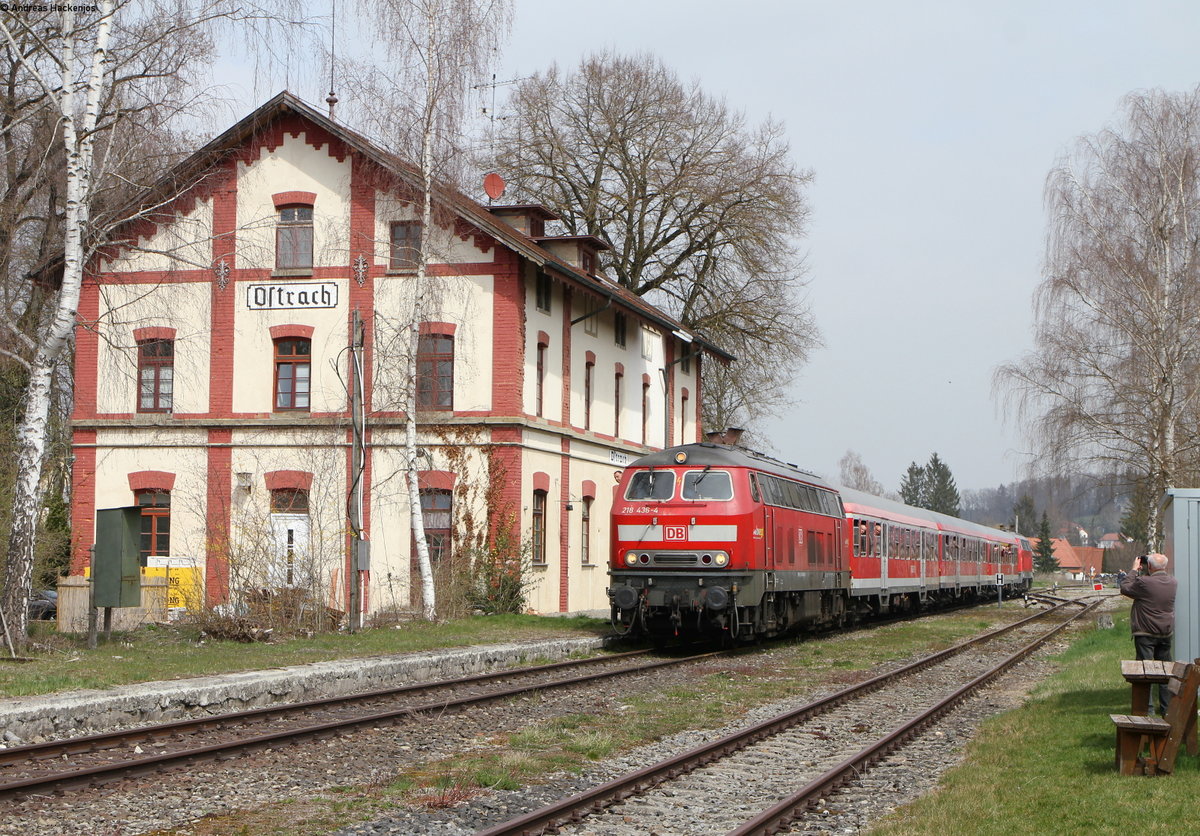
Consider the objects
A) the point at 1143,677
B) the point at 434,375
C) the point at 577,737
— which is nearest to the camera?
the point at 1143,677

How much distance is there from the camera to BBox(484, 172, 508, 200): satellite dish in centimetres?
3303

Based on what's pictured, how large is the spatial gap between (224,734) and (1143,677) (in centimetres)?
769

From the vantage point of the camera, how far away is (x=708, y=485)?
20969mm

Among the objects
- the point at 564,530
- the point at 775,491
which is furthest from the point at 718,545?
the point at 564,530

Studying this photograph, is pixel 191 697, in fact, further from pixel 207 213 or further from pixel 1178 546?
pixel 207 213

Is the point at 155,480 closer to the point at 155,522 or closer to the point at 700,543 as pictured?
the point at 155,522

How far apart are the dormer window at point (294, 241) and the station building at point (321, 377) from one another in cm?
4

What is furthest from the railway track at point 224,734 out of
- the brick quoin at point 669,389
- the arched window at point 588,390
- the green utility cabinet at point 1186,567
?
the brick quoin at point 669,389

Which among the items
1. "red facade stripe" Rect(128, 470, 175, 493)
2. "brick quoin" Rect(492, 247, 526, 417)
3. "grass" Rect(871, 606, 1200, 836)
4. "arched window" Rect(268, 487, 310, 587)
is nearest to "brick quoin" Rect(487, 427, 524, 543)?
"brick quoin" Rect(492, 247, 526, 417)

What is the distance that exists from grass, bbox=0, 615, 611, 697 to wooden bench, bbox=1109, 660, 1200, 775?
9.57m

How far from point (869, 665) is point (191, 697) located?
10297 mm

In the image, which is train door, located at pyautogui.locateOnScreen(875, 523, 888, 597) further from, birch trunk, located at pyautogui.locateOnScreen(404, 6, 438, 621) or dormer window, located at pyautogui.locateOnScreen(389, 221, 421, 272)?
dormer window, located at pyautogui.locateOnScreen(389, 221, 421, 272)

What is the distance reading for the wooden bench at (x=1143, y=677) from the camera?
10.8 m

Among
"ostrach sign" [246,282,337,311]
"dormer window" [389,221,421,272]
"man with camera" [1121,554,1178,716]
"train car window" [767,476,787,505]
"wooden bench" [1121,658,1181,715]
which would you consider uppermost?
"dormer window" [389,221,421,272]
